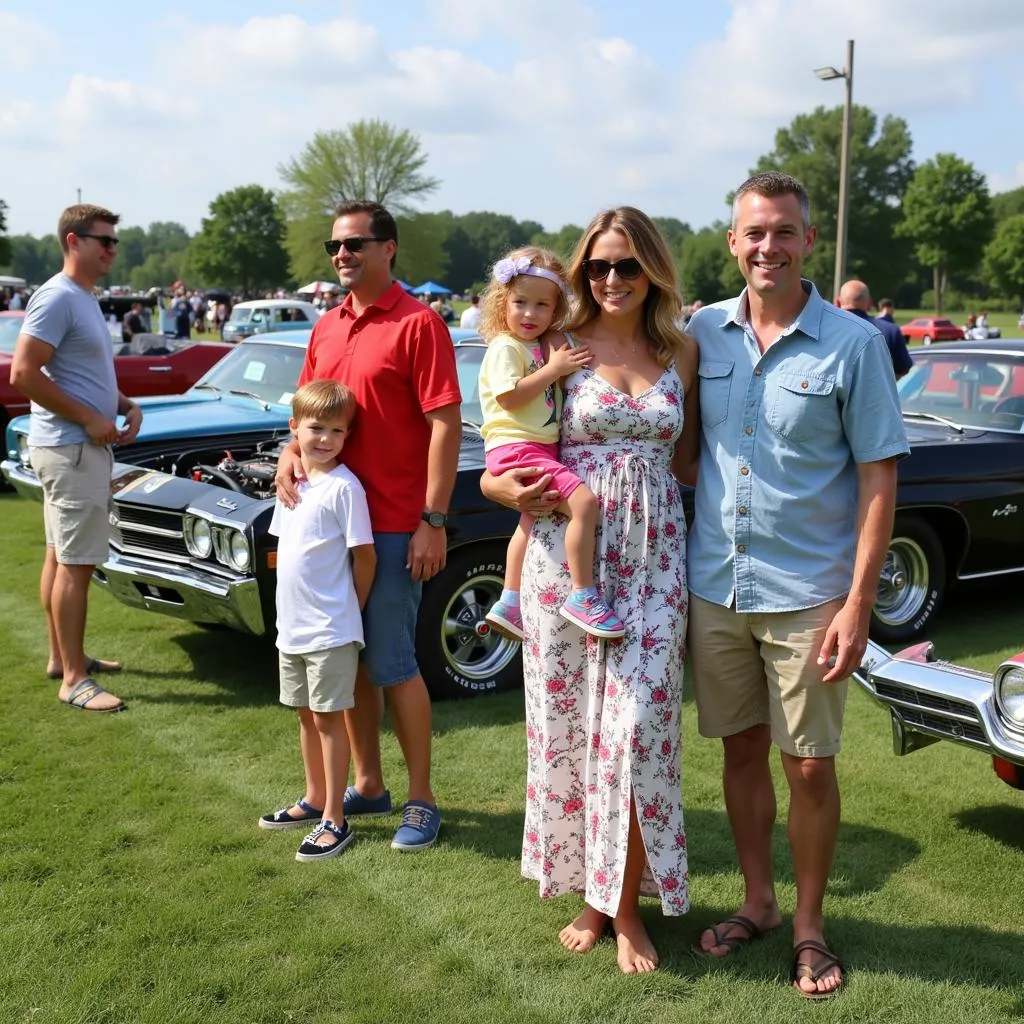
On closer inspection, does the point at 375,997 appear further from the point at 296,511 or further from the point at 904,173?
the point at 904,173

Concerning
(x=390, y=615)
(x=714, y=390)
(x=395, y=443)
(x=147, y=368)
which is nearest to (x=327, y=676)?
(x=390, y=615)

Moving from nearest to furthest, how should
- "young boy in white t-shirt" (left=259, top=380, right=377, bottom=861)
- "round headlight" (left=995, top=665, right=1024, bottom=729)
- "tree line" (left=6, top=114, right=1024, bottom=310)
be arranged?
"round headlight" (left=995, top=665, right=1024, bottom=729)
"young boy in white t-shirt" (left=259, top=380, right=377, bottom=861)
"tree line" (left=6, top=114, right=1024, bottom=310)

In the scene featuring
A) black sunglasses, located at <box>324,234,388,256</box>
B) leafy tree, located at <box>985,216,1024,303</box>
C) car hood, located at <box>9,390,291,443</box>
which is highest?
leafy tree, located at <box>985,216,1024,303</box>

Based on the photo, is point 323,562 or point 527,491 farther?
point 323,562

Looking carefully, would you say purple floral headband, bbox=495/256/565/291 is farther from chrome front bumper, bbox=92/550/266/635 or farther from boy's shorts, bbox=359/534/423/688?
chrome front bumper, bbox=92/550/266/635

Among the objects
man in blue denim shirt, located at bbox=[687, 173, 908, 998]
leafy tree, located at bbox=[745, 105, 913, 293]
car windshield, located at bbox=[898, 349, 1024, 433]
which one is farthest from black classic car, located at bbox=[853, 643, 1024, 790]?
leafy tree, located at bbox=[745, 105, 913, 293]

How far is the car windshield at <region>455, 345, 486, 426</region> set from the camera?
5977mm

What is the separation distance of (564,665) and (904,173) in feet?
287

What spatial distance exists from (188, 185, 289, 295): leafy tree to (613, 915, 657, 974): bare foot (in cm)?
9705

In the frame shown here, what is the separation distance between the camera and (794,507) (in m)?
2.85

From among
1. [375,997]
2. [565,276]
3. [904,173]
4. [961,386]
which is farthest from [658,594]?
[904,173]

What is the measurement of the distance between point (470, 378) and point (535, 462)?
3.45 meters

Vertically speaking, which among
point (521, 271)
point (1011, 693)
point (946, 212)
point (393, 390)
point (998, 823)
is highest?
point (946, 212)

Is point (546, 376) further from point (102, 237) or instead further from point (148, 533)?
point (102, 237)
